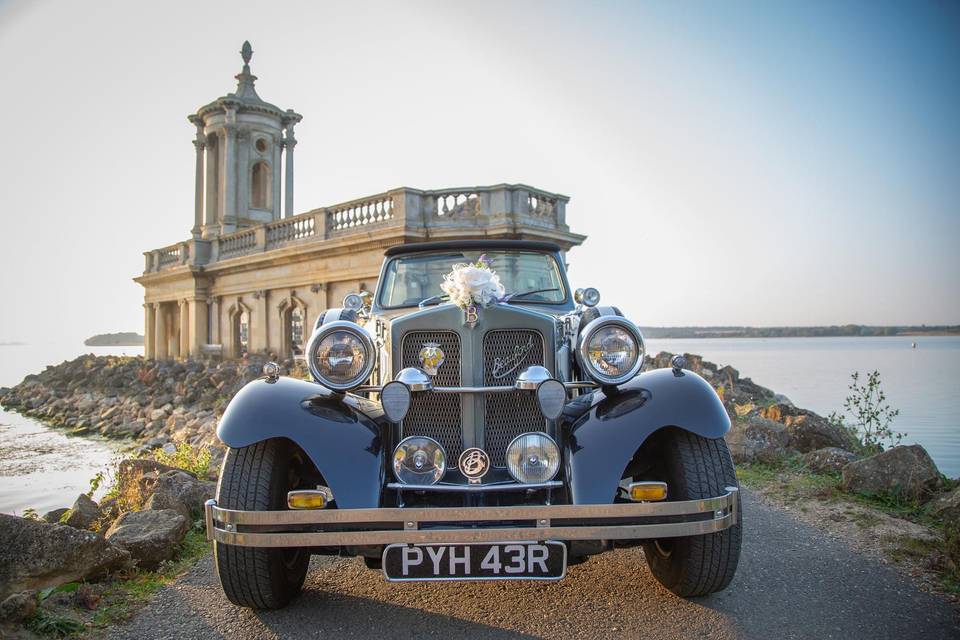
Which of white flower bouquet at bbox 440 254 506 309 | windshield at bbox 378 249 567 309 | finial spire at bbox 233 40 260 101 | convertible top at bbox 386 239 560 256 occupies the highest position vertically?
finial spire at bbox 233 40 260 101

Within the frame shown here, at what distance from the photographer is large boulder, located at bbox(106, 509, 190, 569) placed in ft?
12.8

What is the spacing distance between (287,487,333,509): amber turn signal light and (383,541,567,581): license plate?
1.43 ft

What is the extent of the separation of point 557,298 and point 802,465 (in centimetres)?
359

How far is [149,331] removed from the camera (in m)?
33.7

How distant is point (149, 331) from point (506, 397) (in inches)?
1390

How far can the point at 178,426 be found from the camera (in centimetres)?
1627

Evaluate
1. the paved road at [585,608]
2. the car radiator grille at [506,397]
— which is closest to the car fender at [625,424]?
the car radiator grille at [506,397]

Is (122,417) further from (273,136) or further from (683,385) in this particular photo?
(683,385)

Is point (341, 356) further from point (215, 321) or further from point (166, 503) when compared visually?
point (215, 321)

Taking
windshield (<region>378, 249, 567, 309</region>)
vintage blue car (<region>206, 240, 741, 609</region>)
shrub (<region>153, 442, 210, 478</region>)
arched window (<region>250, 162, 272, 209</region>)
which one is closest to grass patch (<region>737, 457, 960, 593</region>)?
vintage blue car (<region>206, 240, 741, 609</region>)

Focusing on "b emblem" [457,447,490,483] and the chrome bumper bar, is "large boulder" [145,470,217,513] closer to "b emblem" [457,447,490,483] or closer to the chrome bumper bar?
the chrome bumper bar

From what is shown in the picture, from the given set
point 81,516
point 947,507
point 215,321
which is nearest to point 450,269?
point 81,516

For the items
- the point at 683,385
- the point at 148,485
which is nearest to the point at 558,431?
the point at 683,385

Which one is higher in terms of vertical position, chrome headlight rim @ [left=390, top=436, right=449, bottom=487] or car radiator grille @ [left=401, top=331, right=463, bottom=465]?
car radiator grille @ [left=401, top=331, right=463, bottom=465]
